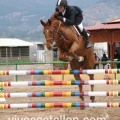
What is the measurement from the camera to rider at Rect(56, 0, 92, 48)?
8258mm

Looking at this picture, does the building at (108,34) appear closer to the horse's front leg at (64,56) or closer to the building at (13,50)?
the horse's front leg at (64,56)

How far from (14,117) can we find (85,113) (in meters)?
1.40

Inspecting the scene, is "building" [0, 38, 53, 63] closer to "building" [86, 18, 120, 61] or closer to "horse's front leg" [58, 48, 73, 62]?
"building" [86, 18, 120, 61]

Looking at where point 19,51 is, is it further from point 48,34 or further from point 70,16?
point 48,34

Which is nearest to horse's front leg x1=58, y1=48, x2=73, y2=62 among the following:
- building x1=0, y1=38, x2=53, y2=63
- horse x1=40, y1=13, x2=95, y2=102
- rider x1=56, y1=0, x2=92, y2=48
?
horse x1=40, y1=13, x2=95, y2=102

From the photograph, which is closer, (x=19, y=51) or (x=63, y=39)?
(x=63, y=39)

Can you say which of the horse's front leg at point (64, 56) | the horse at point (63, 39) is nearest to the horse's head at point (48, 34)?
the horse at point (63, 39)

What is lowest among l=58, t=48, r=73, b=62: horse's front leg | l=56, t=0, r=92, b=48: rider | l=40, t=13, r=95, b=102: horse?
l=58, t=48, r=73, b=62: horse's front leg

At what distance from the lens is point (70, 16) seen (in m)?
8.48

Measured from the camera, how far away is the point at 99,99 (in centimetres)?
1129

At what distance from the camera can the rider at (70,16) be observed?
826 cm

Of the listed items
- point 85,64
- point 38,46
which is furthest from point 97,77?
point 38,46

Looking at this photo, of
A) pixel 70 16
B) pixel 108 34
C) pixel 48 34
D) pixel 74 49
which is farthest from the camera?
pixel 108 34

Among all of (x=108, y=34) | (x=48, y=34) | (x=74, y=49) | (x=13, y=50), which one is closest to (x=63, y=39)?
(x=74, y=49)
